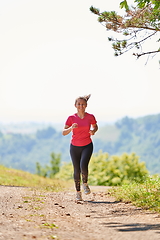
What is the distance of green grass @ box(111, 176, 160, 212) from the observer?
739 cm

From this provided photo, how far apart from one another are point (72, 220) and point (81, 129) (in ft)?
7.62

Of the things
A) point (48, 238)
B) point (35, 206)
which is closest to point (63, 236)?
point (48, 238)

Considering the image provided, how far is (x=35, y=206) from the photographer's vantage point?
23.6 ft

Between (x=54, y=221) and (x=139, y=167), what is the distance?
15.1 m

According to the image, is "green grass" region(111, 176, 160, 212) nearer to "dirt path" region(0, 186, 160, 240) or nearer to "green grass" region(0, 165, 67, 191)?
"dirt path" region(0, 186, 160, 240)

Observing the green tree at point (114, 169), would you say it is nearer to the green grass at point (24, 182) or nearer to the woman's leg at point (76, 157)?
the green grass at point (24, 182)

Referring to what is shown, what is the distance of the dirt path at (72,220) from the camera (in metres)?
4.75

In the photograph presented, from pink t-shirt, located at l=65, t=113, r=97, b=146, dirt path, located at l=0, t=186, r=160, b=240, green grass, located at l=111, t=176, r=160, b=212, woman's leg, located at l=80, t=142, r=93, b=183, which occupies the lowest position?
dirt path, located at l=0, t=186, r=160, b=240

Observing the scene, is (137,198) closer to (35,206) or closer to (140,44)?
(35,206)

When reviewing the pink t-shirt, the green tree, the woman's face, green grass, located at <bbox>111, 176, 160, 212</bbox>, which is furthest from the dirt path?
the green tree

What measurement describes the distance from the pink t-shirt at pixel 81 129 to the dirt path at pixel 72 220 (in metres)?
1.45

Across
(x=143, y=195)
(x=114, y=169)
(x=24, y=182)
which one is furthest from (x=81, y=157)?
(x=114, y=169)

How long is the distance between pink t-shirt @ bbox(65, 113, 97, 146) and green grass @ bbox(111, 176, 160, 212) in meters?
1.82

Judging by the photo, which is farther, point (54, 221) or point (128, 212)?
point (128, 212)
